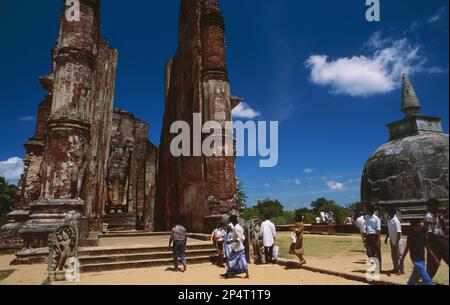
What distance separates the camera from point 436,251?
11.5 ft

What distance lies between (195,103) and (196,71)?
156 cm

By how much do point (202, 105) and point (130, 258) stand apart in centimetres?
689

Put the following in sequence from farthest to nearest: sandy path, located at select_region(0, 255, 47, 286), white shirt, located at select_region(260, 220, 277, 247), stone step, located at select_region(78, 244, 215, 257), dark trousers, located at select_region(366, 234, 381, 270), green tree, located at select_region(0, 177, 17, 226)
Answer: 1. green tree, located at select_region(0, 177, 17, 226)
2. white shirt, located at select_region(260, 220, 277, 247)
3. stone step, located at select_region(78, 244, 215, 257)
4. dark trousers, located at select_region(366, 234, 381, 270)
5. sandy path, located at select_region(0, 255, 47, 286)

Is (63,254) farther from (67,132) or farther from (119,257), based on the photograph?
(67,132)

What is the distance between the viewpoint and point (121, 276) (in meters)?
6.51

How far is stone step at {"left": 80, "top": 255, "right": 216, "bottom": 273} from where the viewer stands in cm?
702

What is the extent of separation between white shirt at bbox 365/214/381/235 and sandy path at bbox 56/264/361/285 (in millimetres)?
1420

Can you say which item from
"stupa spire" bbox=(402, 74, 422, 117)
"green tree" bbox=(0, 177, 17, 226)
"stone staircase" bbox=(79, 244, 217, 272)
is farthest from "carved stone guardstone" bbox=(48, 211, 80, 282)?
"green tree" bbox=(0, 177, 17, 226)

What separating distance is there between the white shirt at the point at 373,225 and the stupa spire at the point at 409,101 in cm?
2821

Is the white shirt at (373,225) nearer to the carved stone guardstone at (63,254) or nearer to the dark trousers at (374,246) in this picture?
the dark trousers at (374,246)

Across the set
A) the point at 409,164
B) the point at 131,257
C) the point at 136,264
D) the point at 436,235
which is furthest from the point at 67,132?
the point at 409,164

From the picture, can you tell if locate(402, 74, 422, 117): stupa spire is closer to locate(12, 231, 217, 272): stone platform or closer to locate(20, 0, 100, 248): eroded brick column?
locate(12, 231, 217, 272): stone platform
